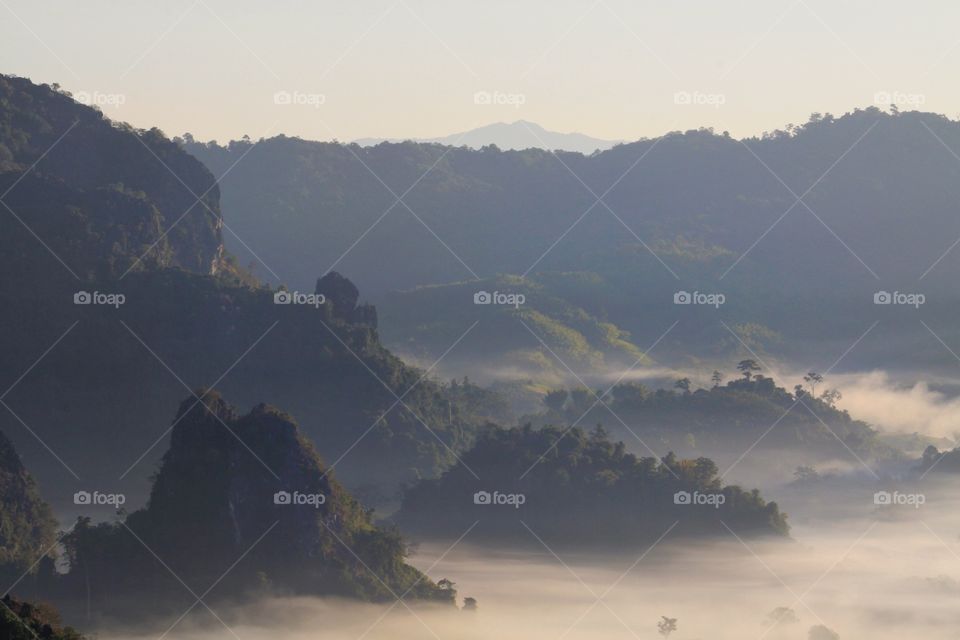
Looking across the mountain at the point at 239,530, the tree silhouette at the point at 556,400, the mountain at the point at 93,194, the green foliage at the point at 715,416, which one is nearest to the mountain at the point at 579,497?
the mountain at the point at 239,530

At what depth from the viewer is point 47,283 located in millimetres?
113625

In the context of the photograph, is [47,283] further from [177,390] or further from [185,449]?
[185,449]

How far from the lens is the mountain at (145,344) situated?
110 meters

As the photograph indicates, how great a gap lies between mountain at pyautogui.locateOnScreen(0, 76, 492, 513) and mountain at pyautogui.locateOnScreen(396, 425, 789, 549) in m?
7.26

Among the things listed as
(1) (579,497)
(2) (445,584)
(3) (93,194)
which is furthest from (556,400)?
(2) (445,584)

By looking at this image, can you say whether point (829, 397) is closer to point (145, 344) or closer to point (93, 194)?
point (93, 194)

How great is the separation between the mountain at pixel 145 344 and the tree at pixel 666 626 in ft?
83.5

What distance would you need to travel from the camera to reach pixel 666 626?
298ft

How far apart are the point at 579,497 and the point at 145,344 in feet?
84.6

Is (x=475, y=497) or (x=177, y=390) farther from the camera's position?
(x=177, y=390)

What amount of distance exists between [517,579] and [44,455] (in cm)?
2580

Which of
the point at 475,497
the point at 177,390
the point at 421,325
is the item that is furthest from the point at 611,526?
the point at 421,325

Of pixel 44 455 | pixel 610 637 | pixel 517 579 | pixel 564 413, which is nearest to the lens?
pixel 610 637

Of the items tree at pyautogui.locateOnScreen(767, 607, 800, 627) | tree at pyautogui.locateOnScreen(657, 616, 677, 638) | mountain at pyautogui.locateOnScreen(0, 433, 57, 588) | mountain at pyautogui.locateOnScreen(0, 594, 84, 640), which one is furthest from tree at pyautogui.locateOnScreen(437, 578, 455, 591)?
mountain at pyautogui.locateOnScreen(0, 594, 84, 640)
